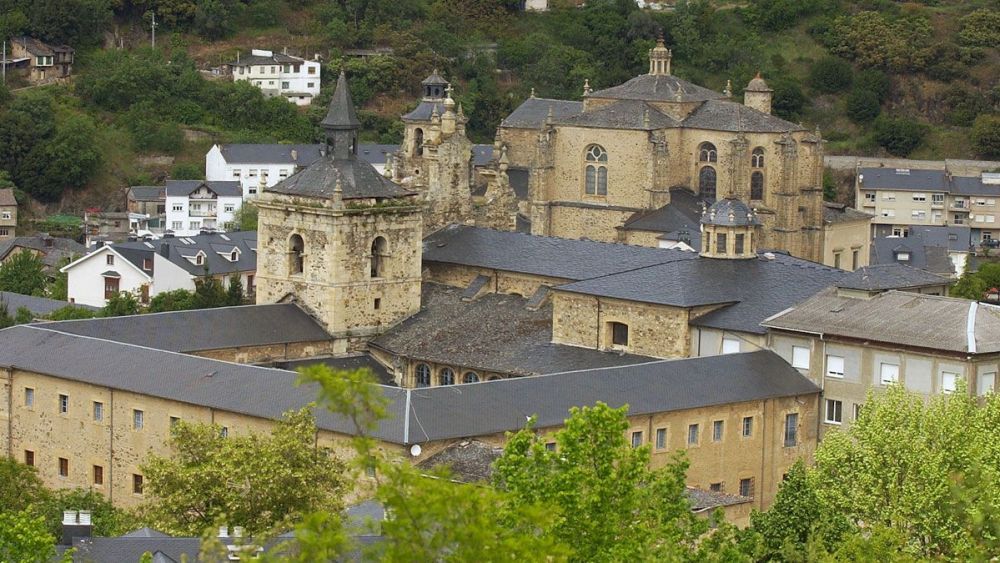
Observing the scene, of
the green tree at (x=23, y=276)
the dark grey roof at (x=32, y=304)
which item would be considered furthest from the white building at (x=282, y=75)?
the dark grey roof at (x=32, y=304)

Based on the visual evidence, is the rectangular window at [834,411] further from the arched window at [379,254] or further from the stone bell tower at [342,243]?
the arched window at [379,254]

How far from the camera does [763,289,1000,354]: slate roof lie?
57.9m

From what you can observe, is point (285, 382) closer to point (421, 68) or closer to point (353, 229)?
point (353, 229)

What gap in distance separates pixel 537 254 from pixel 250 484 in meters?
22.9

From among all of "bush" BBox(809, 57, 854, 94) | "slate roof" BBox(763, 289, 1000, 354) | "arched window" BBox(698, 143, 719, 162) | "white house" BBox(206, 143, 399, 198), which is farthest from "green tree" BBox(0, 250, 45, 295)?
"bush" BBox(809, 57, 854, 94)

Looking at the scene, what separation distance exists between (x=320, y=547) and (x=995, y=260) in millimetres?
89107

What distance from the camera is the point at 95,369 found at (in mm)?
60969

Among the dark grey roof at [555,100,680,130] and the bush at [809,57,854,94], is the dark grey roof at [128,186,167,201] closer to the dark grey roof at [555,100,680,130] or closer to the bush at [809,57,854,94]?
the dark grey roof at [555,100,680,130]

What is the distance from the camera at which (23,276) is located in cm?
9294

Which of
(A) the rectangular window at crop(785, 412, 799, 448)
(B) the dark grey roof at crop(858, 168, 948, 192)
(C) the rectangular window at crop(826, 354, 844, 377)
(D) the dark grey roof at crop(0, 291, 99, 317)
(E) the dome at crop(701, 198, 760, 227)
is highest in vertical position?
(E) the dome at crop(701, 198, 760, 227)

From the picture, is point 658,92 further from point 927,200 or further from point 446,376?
point 927,200

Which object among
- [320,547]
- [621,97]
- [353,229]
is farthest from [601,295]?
[320,547]

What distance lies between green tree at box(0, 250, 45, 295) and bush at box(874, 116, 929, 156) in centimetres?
4955

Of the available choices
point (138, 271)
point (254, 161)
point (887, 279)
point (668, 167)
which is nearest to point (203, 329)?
point (887, 279)
